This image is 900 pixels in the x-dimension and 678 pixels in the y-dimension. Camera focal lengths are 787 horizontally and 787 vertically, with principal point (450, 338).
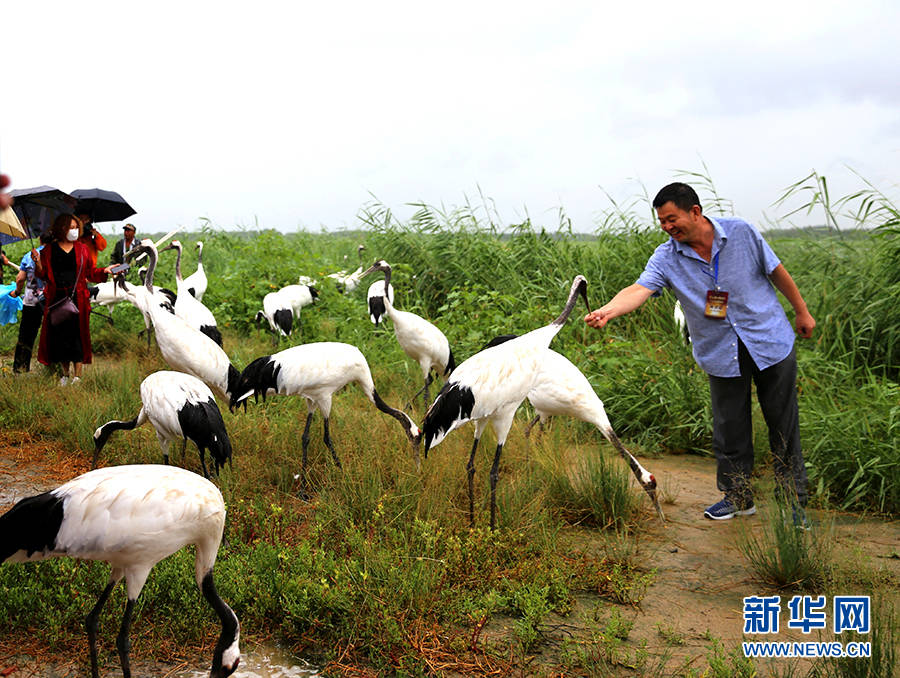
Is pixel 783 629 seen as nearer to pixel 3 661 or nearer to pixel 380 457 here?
pixel 380 457

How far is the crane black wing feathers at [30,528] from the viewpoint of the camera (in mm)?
3160

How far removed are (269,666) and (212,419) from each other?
6.55 ft

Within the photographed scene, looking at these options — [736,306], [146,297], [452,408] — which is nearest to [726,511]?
[736,306]

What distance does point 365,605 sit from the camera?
3648 millimetres

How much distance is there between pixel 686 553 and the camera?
4.82m

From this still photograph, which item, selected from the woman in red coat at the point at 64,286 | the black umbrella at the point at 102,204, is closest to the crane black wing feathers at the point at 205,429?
the woman in red coat at the point at 64,286

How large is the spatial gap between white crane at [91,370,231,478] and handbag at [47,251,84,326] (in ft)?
10.1

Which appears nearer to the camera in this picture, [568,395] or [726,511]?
[726,511]

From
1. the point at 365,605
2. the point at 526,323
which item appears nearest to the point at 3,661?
the point at 365,605

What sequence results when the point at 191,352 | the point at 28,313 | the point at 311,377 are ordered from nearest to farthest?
the point at 311,377, the point at 191,352, the point at 28,313

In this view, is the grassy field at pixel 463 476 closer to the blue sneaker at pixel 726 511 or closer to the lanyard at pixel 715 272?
the blue sneaker at pixel 726 511

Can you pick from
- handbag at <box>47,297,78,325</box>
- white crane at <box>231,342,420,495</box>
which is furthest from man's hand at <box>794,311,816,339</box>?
handbag at <box>47,297,78,325</box>

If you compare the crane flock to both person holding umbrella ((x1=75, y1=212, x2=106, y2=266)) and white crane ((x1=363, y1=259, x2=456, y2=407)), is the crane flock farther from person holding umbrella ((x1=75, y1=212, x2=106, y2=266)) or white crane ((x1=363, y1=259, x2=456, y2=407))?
person holding umbrella ((x1=75, y1=212, x2=106, y2=266))

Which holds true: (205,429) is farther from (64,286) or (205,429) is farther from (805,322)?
(64,286)
